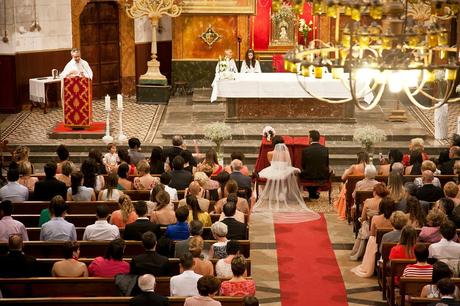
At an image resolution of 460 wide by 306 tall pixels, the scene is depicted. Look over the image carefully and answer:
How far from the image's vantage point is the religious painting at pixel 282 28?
990 inches

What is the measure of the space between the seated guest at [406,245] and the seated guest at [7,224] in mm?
4267

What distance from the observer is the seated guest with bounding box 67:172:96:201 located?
Result: 1340cm

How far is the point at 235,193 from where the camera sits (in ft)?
42.5

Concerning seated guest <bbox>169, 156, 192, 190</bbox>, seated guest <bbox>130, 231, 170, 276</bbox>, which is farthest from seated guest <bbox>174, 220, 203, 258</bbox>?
seated guest <bbox>169, 156, 192, 190</bbox>

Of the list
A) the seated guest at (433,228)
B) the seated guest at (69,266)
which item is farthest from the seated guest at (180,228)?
the seated guest at (433,228)

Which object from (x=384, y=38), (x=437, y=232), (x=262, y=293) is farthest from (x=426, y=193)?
(x=384, y=38)

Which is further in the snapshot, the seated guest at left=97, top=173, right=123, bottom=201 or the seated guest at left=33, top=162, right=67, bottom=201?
the seated guest at left=33, top=162, right=67, bottom=201

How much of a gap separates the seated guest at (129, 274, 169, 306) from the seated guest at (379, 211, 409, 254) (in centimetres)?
365

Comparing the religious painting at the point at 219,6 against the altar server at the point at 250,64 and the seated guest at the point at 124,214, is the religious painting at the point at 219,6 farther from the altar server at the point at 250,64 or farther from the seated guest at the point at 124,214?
the seated guest at the point at 124,214

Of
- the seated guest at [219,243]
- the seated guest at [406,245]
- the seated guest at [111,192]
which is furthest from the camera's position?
the seated guest at [111,192]

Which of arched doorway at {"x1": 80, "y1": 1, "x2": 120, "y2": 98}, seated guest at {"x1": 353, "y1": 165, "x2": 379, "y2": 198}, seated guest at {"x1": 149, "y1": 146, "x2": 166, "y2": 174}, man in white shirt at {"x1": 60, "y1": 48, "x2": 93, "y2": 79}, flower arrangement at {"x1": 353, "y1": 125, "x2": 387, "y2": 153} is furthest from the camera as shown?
arched doorway at {"x1": 80, "y1": 1, "x2": 120, "y2": 98}

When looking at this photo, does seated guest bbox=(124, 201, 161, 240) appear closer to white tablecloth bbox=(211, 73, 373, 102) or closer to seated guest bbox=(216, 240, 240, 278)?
seated guest bbox=(216, 240, 240, 278)

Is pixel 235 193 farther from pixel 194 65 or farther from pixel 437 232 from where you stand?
pixel 194 65

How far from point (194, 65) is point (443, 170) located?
34.8ft
